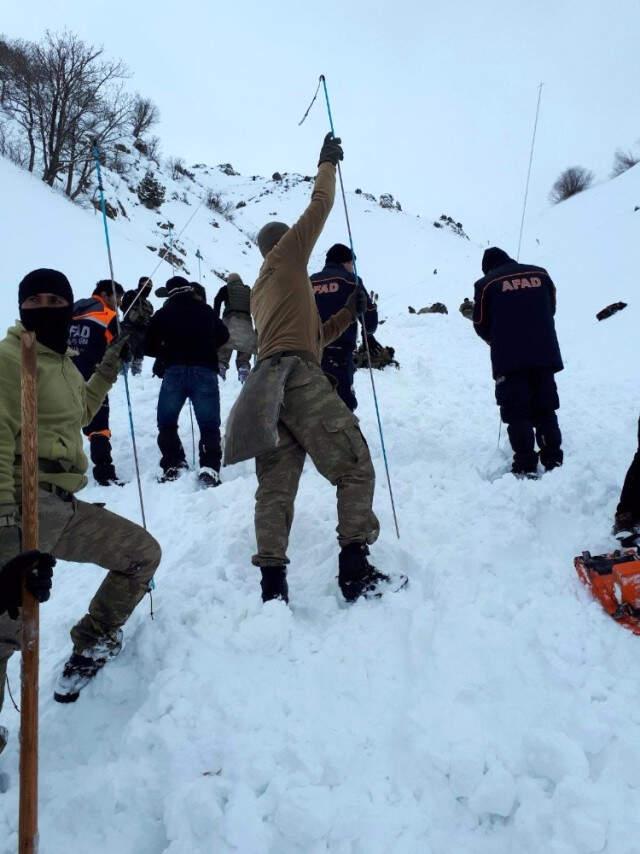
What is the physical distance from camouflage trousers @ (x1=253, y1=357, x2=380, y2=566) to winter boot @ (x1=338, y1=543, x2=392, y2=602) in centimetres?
7

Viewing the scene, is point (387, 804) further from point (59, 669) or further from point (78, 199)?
point (78, 199)

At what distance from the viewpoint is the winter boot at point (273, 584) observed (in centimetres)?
315

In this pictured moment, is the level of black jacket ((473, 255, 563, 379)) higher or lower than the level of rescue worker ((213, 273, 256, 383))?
lower

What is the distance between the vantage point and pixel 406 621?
3000mm

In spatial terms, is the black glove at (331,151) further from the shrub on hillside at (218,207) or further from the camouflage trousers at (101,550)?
the shrub on hillside at (218,207)

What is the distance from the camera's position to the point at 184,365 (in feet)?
18.5

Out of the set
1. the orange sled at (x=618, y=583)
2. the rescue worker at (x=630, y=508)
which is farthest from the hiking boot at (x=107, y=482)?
the rescue worker at (x=630, y=508)

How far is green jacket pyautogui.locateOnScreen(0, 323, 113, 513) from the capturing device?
230cm

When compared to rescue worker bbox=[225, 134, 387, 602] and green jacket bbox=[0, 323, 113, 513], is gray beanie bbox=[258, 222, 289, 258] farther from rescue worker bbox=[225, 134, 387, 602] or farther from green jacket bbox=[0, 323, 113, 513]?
green jacket bbox=[0, 323, 113, 513]

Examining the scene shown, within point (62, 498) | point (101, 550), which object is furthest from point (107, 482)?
point (62, 498)

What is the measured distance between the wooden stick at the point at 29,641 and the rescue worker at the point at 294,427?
1.31 metres

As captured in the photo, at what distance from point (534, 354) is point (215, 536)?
10.2ft

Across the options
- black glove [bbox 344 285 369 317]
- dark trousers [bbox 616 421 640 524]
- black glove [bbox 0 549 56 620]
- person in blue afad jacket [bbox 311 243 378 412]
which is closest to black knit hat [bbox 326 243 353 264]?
person in blue afad jacket [bbox 311 243 378 412]

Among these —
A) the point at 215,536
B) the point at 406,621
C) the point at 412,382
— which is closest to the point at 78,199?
the point at 412,382
